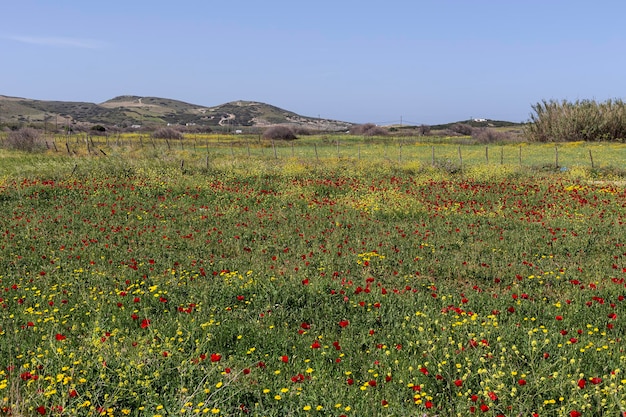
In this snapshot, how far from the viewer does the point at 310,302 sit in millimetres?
6984

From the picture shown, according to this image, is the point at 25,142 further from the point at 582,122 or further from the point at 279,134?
the point at 582,122

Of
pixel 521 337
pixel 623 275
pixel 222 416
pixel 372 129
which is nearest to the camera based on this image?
pixel 222 416

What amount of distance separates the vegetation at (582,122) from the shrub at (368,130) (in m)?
30.8

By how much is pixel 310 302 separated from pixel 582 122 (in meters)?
60.1

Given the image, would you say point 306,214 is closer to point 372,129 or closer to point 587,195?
point 587,195

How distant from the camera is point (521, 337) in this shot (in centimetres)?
554

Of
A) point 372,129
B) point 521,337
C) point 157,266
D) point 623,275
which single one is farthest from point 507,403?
point 372,129

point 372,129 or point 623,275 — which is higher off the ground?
point 372,129

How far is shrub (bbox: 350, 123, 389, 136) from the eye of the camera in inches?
3344

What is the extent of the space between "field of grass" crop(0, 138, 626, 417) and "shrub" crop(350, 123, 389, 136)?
68.6 metres

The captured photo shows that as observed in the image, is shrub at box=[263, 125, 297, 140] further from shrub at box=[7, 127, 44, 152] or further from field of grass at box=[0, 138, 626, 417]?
field of grass at box=[0, 138, 626, 417]

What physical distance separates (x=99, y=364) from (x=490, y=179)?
Result: 67.1 feet

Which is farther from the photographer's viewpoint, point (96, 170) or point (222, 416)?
point (96, 170)

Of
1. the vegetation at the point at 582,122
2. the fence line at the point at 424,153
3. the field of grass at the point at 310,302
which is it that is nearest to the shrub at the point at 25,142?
the fence line at the point at 424,153
